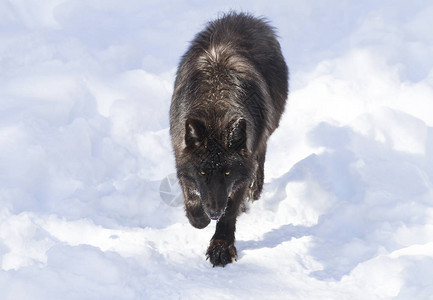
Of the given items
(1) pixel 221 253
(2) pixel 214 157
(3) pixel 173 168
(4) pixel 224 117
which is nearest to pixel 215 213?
(2) pixel 214 157

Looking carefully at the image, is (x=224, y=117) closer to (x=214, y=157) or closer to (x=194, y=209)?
(x=214, y=157)

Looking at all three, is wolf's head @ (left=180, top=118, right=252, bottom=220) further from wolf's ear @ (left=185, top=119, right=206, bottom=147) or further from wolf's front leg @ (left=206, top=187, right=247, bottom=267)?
wolf's front leg @ (left=206, top=187, right=247, bottom=267)

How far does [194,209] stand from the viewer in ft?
17.0

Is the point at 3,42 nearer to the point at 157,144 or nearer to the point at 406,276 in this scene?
the point at 157,144

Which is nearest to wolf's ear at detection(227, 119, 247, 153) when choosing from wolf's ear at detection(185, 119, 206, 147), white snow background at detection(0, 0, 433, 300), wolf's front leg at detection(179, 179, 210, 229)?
wolf's ear at detection(185, 119, 206, 147)

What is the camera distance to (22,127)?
6734 mm

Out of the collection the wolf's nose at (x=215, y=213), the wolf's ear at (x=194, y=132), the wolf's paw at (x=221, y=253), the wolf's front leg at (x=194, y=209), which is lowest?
the wolf's paw at (x=221, y=253)

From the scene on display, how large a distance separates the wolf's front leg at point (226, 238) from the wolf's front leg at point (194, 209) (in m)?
0.17

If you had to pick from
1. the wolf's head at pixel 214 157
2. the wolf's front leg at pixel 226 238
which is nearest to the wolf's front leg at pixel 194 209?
the wolf's front leg at pixel 226 238

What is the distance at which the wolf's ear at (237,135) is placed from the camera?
4.42 meters

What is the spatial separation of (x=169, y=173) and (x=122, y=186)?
743 millimetres

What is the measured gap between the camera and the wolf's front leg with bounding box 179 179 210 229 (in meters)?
5.10

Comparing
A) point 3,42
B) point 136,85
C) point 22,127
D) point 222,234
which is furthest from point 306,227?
point 3,42

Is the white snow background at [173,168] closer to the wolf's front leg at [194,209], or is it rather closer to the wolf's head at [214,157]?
the wolf's front leg at [194,209]
